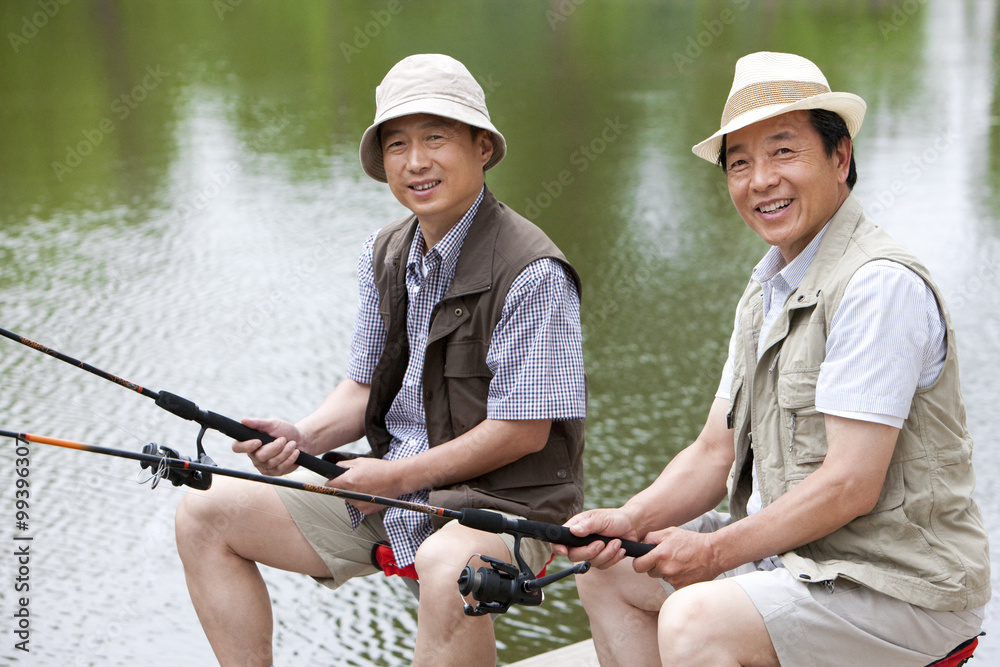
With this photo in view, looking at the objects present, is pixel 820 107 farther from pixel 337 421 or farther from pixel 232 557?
pixel 232 557

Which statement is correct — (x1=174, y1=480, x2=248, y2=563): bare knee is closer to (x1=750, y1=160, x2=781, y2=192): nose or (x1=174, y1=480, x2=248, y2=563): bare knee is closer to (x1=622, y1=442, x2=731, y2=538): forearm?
(x1=622, y1=442, x2=731, y2=538): forearm

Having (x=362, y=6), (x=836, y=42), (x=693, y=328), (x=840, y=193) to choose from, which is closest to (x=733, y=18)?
(x=836, y=42)

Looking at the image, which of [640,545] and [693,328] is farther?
[693,328]

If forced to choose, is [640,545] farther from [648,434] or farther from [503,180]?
[503,180]

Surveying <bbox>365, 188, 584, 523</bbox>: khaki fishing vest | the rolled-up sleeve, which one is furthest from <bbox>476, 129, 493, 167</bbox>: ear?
the rolled-up sleeve

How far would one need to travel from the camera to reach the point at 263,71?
12.4 metres

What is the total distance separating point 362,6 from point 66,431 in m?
16.2

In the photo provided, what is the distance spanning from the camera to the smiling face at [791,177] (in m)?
1.84

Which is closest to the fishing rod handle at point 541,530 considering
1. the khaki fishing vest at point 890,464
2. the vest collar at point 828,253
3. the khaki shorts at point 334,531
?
the khaki fishing vest at point 890,464

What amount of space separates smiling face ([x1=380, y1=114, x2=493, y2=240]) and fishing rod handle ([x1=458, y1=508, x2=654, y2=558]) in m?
0.68

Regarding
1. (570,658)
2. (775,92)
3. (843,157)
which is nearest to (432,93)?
(775,92)

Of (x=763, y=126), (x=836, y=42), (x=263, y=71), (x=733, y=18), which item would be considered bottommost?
(x=763, y=126)

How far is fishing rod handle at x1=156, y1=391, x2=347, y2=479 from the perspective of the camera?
1.93m

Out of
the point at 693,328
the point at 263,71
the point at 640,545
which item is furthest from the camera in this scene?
the point at 263,71
